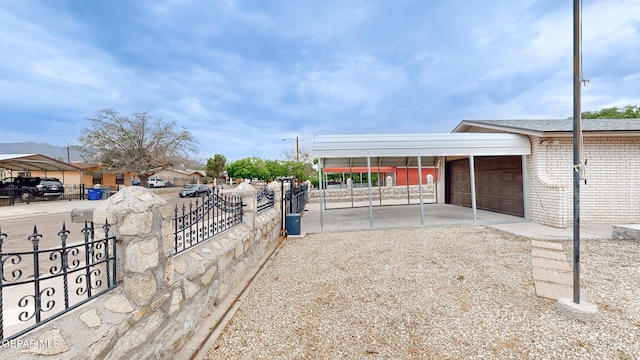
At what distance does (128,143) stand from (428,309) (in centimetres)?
2975

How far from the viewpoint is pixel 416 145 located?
8328 mm

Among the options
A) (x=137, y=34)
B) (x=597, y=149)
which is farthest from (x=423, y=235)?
(x=137, y=34)

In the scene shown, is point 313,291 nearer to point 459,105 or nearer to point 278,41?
point 278,41

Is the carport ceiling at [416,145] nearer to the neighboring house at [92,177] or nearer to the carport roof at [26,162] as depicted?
the carport roof at [26,162]

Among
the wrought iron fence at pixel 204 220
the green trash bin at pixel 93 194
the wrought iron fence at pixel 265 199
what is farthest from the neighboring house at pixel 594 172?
the green trash bin at pixel 93 194

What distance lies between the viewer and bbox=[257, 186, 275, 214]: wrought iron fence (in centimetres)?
655

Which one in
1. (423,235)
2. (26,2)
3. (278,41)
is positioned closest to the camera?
(26,2)

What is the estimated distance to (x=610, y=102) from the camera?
2444cm

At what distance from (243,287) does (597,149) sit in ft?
37.9

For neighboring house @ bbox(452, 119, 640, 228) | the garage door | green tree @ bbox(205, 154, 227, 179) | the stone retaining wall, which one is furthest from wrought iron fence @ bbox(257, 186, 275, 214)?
green tree @ bbox(205, 154, 227, 179)

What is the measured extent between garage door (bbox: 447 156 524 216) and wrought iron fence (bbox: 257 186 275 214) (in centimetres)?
894

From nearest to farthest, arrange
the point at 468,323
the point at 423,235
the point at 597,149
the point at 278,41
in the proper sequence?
1. the point at 468,323
2. the point at 423,235
3. the point at 597,149
4. the point at 278,41

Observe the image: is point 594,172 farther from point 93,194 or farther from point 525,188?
point 93,194

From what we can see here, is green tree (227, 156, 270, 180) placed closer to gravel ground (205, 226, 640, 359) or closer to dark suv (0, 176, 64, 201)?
dark suv (0, 176, 64, 201)
